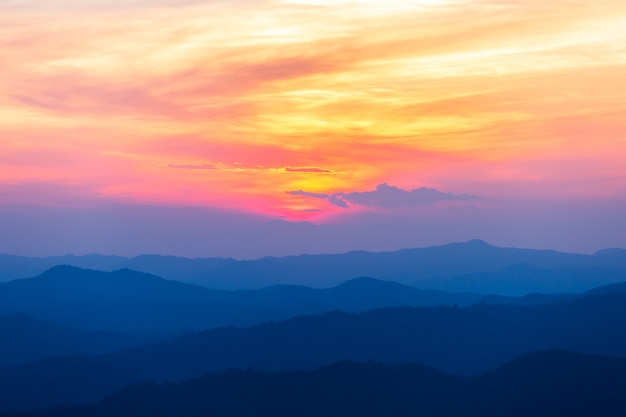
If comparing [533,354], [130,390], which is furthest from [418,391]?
[130,390]

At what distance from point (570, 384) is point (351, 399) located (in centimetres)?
4929

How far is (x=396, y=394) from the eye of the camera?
190 meters

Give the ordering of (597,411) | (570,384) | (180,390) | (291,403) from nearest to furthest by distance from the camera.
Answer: (597,411)
(570,384)
(291,403)
(180,390)

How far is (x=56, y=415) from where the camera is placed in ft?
624

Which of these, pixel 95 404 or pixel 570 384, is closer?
pixel 570 384

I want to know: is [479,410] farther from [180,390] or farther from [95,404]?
[95,404]

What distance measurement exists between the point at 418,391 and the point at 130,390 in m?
69.9

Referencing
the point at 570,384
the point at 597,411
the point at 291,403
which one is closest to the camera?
the point at 597,411

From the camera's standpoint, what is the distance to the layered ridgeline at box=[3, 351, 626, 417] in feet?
546

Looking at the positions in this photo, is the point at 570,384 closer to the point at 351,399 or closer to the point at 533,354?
the point at 533,354

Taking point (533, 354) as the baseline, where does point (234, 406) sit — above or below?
below

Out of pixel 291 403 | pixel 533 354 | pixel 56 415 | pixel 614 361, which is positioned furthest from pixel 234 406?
pixel 614 361

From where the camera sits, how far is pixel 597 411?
15500 centimetres

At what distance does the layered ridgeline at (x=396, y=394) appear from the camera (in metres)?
166
